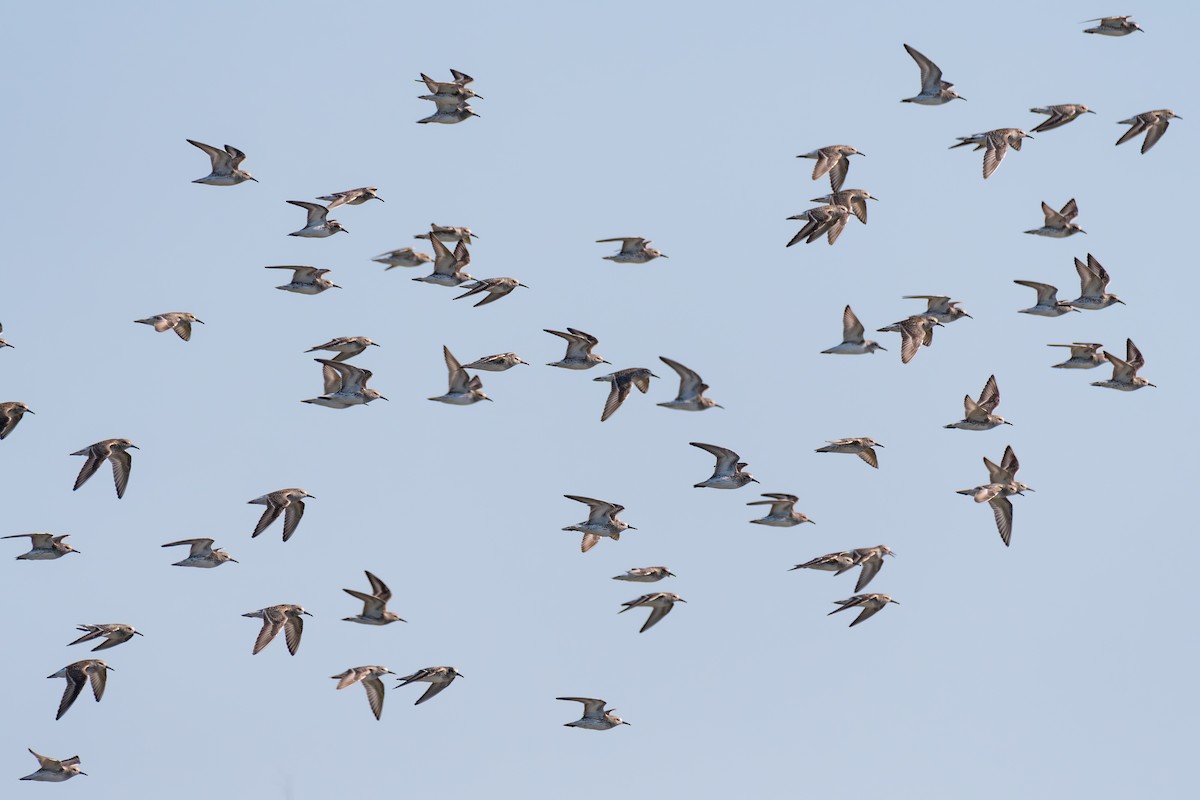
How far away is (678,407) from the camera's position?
3531 centimetres

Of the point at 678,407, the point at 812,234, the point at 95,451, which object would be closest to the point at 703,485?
the point at 678,407

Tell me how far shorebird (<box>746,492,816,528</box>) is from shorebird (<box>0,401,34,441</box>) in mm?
12059

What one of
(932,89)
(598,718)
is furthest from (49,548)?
(932,89)

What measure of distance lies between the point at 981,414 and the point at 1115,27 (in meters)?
7.17

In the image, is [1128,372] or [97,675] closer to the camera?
[97,675]

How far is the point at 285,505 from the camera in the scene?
1419 inches

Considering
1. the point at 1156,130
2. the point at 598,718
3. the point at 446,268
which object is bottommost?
the point at 598,718

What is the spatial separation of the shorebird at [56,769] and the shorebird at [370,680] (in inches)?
184

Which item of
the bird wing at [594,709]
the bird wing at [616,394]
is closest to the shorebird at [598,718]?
the bird wing at [594,709]

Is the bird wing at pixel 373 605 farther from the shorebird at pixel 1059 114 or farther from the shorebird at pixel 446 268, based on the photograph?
the shorebird at pixel 1059 114

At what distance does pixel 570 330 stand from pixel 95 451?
26.1ft

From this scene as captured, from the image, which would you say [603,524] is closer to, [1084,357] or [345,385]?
[345,385]

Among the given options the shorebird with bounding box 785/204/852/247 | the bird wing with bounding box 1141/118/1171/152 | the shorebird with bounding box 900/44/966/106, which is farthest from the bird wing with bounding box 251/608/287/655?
the bird wing with bounding box 1141/118/1171/152

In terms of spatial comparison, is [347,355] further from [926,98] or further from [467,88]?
A: [926,98]
